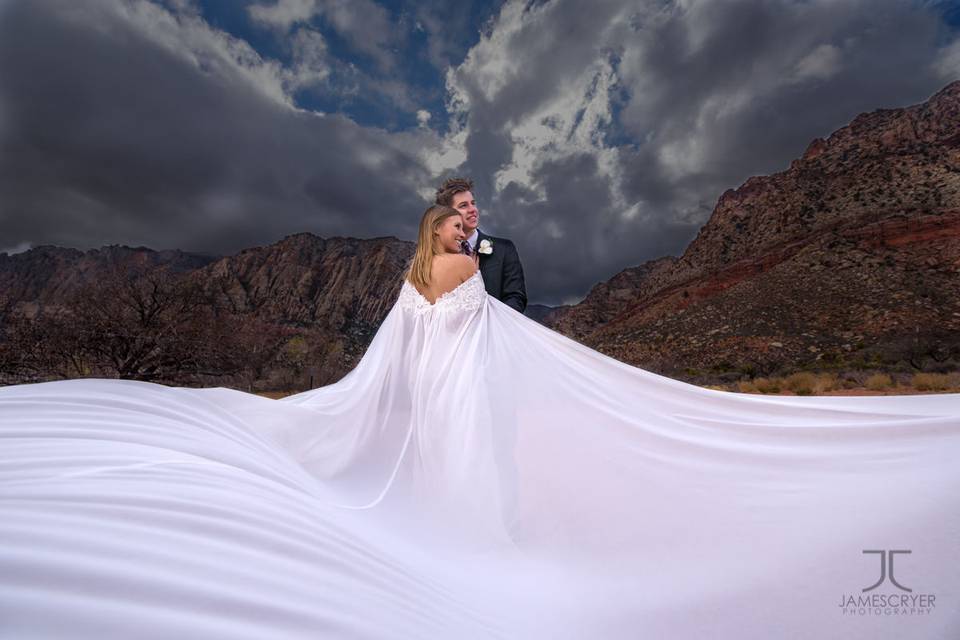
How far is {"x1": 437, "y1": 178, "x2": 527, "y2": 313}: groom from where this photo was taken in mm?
4969

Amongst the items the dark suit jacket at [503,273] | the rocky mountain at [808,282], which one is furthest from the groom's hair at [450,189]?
the rocky mountain at [808,282]

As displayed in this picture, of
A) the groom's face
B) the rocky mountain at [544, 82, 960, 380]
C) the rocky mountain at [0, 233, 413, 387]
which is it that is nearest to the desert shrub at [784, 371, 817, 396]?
the rocky mountain at [544, 82, 960, 380]

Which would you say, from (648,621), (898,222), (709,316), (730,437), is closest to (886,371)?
(709,316)

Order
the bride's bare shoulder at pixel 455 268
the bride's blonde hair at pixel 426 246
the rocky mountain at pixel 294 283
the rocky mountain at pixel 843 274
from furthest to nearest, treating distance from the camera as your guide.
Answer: the rocky mountain at pixel 843 274 < the rocky mountain at pixel 294 283 < the bride's blonde hair at pixel 426 246 < the bride's bare shoulder at pixel 455 268

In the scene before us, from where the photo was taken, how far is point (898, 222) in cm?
3152

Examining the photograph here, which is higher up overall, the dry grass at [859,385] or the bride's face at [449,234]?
the dry grass at [859,385]

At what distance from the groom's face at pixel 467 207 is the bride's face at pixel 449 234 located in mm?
1042

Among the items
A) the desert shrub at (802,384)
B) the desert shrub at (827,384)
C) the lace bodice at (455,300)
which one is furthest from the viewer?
the desert shrub at (827,384)

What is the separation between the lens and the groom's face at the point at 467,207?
491 centimetres

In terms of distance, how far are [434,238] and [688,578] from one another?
2940 millimetres

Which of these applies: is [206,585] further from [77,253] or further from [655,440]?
[77,253]

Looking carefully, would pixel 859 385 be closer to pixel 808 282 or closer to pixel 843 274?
pixel 808 282

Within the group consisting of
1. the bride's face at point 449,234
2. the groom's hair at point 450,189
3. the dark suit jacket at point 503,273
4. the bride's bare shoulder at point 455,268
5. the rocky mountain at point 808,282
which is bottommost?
the bride's bare shoulder at point 455,268

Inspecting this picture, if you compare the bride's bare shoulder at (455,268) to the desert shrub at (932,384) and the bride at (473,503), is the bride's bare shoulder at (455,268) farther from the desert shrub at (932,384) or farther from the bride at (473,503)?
the desert shrub at (932,384)
